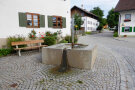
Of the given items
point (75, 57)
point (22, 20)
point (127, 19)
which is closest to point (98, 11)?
point (127, 19)

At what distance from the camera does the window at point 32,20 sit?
30.6 feet

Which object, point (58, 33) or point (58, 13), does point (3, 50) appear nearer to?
point (58, 33)

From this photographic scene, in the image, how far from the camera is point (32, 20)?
952 cm

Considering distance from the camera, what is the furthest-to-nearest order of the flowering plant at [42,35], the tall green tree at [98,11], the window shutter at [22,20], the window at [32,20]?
1. the tall green tree at [98,11]
2. the flowering plant at [42,35]
3. the window at [32,20]
4. the window shutter at [22,20]

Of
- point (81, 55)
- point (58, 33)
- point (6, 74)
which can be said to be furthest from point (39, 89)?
point (58, 33)

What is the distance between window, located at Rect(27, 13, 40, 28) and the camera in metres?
9.31

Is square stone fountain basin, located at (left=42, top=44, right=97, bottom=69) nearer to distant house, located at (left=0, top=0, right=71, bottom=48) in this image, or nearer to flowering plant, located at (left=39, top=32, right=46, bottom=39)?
distant house, located at (left=0, top=0, right=71, bottom=48)

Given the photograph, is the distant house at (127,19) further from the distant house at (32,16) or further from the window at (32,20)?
the window at (32,20)

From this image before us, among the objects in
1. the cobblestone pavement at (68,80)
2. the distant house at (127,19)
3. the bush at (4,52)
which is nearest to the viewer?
the cobblestone pavement at (68,80)

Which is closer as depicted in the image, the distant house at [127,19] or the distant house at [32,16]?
the distant house at [32,16]

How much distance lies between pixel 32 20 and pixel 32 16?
0.32m

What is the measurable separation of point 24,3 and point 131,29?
72.0 feet

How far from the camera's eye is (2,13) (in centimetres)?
772

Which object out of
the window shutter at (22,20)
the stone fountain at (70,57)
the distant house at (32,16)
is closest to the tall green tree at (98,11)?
the distant house at (32,16)
